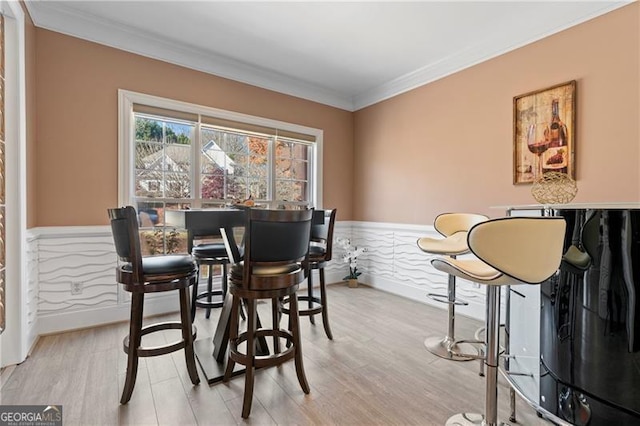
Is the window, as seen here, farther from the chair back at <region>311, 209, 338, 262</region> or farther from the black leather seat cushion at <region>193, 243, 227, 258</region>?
the chair back at <region>311, 209, 338, 262</region>

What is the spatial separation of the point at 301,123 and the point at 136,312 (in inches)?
126

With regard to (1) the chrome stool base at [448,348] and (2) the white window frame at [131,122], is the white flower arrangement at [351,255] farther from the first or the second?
(2) the white window frame at [131,122]

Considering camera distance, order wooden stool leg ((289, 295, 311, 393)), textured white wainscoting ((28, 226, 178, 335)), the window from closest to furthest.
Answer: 1. wooden stool leg ((289, 295, 311, 393))
2. textured white wainscoting ((28, 226, 178, 335))
3. the window

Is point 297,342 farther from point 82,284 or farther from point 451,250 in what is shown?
point 82,284

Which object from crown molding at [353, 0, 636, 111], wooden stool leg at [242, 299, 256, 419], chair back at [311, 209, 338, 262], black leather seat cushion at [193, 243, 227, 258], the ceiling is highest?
the ceiling

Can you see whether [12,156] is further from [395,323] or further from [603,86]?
[603,86]

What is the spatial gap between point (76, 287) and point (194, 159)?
166 centimetres

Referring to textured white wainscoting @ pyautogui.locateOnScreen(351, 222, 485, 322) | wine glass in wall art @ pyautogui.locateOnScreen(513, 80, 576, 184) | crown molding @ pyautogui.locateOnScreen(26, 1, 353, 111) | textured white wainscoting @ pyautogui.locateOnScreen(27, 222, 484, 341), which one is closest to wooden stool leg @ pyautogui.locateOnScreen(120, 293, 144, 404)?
textured white wainscoting @ pyautogui.locateOnScreen(27, 222, 484, 341)

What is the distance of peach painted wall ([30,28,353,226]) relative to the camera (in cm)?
260

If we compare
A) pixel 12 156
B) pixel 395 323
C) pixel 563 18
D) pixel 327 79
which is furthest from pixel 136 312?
pixel 563 18

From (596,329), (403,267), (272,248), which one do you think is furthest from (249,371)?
(403,267)

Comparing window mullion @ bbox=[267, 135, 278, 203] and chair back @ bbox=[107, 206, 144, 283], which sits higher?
window mullion @ bbox=[267, 135, 278, 203]

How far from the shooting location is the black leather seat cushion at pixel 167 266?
171 centimetres

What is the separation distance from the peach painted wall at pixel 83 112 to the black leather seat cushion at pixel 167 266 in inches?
59.1
